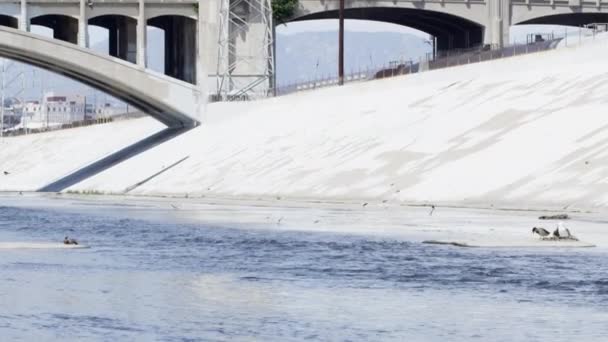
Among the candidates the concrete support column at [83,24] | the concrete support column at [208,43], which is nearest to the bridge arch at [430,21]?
the concrete support column at [208,43]

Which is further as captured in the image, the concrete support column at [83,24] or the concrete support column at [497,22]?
the concrete support column at [497,22]

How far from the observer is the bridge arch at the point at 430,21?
A: 129500 millimetres

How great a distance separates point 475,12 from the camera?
5054 inches

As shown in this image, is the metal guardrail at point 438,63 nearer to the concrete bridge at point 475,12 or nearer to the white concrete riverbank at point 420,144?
the concrete bridge at point 475,12

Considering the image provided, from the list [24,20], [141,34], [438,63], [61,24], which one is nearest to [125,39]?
[61,24]

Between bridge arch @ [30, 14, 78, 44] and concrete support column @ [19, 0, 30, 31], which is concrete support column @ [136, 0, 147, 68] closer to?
bridge arch @ [30, 14, 78, 44]

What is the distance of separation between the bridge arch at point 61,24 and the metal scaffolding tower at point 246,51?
449 inches

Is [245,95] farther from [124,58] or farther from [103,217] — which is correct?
[103,217]

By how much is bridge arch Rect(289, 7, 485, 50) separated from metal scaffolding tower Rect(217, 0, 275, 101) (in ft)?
16.8

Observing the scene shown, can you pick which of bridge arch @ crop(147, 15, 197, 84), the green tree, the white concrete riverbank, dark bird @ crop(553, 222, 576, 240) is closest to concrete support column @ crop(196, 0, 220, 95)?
bridge arch @ crop(147, 15, 197, 84)

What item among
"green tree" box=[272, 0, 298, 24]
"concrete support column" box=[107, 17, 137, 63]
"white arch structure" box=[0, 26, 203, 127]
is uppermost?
"green tree" box=[272, 0, 298, 24]

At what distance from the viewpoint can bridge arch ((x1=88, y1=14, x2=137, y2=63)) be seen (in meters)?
126

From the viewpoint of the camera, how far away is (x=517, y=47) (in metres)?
112

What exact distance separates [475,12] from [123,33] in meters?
27.0
